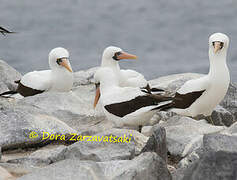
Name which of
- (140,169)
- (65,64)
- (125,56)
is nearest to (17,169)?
(140,169)

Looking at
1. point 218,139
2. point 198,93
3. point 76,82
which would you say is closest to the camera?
point 218,139

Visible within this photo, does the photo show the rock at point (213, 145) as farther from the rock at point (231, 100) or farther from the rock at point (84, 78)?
the rock at point (84, 78)

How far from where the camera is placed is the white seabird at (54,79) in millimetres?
11156

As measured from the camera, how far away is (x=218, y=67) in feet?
29.0

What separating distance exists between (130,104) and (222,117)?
194cm

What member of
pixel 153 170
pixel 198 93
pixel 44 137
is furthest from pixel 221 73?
pixel 153 170

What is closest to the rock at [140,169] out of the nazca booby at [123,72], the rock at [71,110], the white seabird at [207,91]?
the rock at [71,110]

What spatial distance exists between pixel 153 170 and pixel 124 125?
3.19m

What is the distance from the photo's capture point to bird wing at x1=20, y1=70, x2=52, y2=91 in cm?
1116

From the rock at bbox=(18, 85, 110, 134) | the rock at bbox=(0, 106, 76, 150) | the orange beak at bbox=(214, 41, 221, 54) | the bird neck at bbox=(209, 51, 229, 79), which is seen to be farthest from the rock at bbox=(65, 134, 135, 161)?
the orange beak at bbox=(214, 41, 221, 54)

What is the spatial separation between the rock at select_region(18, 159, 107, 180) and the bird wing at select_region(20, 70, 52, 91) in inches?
247

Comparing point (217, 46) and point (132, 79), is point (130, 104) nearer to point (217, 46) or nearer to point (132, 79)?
point (217, 46)

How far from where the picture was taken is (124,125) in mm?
8125

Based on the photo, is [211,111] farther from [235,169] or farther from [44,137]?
[235,169]
